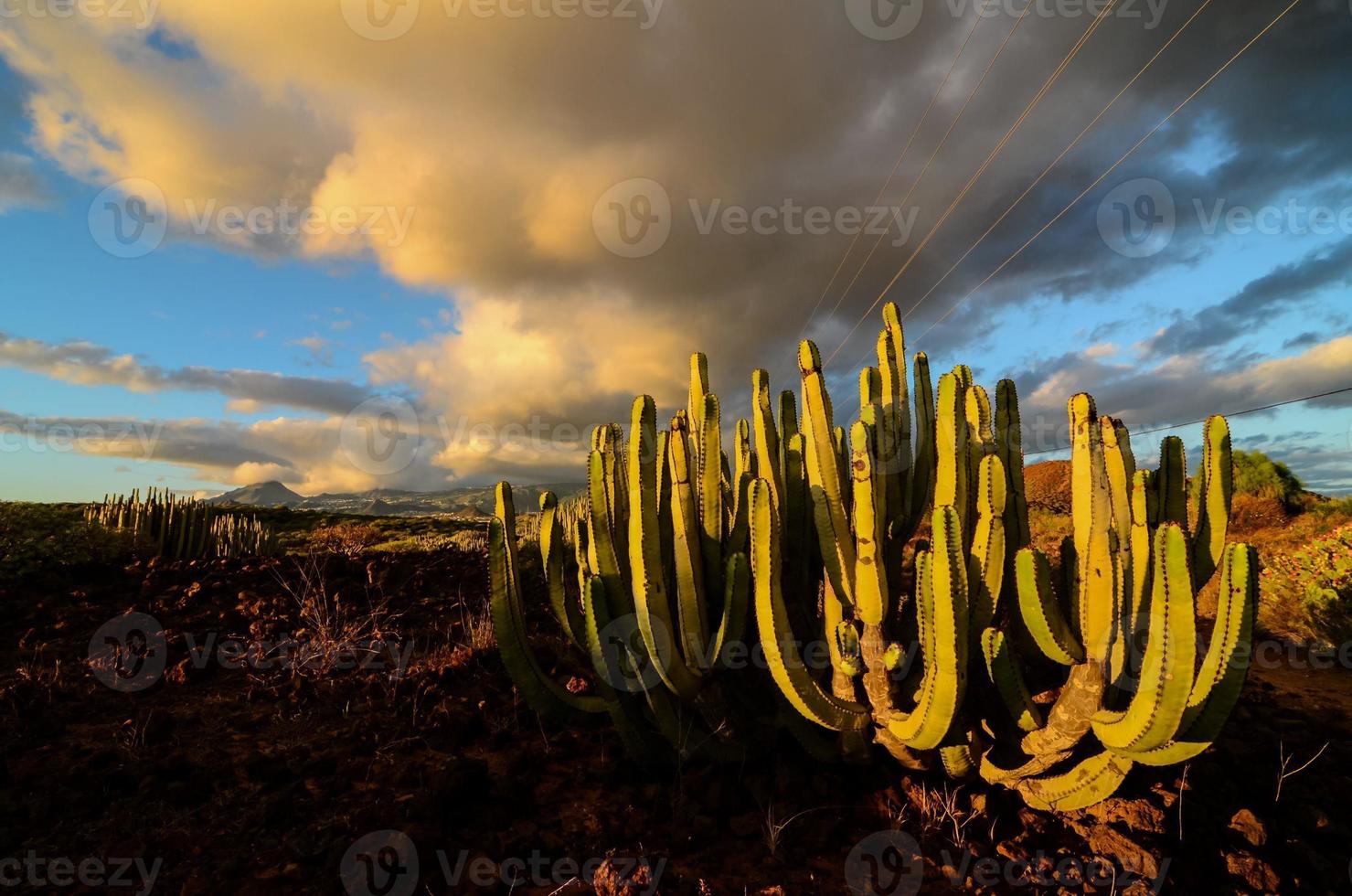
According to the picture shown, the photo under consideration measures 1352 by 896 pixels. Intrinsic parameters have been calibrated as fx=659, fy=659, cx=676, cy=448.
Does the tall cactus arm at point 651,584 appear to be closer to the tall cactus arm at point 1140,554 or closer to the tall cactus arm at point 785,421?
the tall cactus arm at point 785,421

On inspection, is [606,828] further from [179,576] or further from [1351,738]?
[179,576]

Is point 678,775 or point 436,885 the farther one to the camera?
point 678,775

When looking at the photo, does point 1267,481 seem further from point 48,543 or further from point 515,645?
point 48,543

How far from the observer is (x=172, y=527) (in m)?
10.8

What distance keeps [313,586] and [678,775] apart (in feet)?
15.8

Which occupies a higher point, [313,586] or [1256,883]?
[313,586]

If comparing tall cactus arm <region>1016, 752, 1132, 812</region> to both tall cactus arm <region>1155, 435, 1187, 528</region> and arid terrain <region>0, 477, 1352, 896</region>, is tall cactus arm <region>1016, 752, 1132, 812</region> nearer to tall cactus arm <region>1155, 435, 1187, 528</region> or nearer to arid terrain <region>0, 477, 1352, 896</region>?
arid terrain <region>0, 477, 1352, 896</region>

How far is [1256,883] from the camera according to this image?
2.84m

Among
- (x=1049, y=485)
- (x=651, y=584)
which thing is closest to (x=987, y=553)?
(x=651, y=584)

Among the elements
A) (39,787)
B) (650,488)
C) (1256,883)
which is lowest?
(1256,883)

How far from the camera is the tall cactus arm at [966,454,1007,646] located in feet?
10.8

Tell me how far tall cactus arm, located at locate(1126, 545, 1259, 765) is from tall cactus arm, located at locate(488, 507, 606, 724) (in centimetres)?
268

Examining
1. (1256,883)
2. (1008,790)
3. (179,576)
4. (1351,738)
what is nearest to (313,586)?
(179,576)

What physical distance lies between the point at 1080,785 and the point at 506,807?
106 inches
